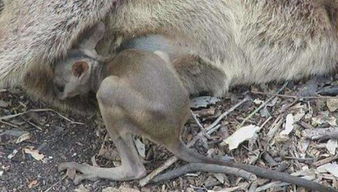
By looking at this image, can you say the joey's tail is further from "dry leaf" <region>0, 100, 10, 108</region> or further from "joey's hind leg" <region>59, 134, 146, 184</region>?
"dry leaf" <region>0, 100, 10, 108</region>

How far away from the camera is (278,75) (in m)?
5.80

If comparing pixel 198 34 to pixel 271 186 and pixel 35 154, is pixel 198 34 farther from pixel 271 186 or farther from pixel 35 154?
pixel 35 154

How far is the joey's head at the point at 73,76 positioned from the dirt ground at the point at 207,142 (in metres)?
0.32

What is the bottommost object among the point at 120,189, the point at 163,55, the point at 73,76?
the point at 120,189

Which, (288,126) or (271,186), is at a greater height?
(288,126)

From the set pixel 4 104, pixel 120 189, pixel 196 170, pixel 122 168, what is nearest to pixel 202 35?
pixel 196 170

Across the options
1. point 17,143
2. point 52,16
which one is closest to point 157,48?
point 52,16

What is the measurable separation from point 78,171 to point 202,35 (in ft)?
4.16

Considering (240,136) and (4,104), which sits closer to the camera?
(240,136)

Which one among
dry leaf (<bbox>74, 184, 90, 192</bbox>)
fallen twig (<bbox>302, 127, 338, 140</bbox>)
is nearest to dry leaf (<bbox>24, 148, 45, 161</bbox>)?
dry leaf (<bbox>74, 184, 90, 192</bbox>)

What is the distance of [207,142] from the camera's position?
530 centimetres

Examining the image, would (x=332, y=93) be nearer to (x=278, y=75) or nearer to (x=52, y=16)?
(x=278, y=75)

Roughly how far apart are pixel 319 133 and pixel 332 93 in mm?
524

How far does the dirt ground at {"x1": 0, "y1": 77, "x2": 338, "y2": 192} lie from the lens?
5.10 meters
